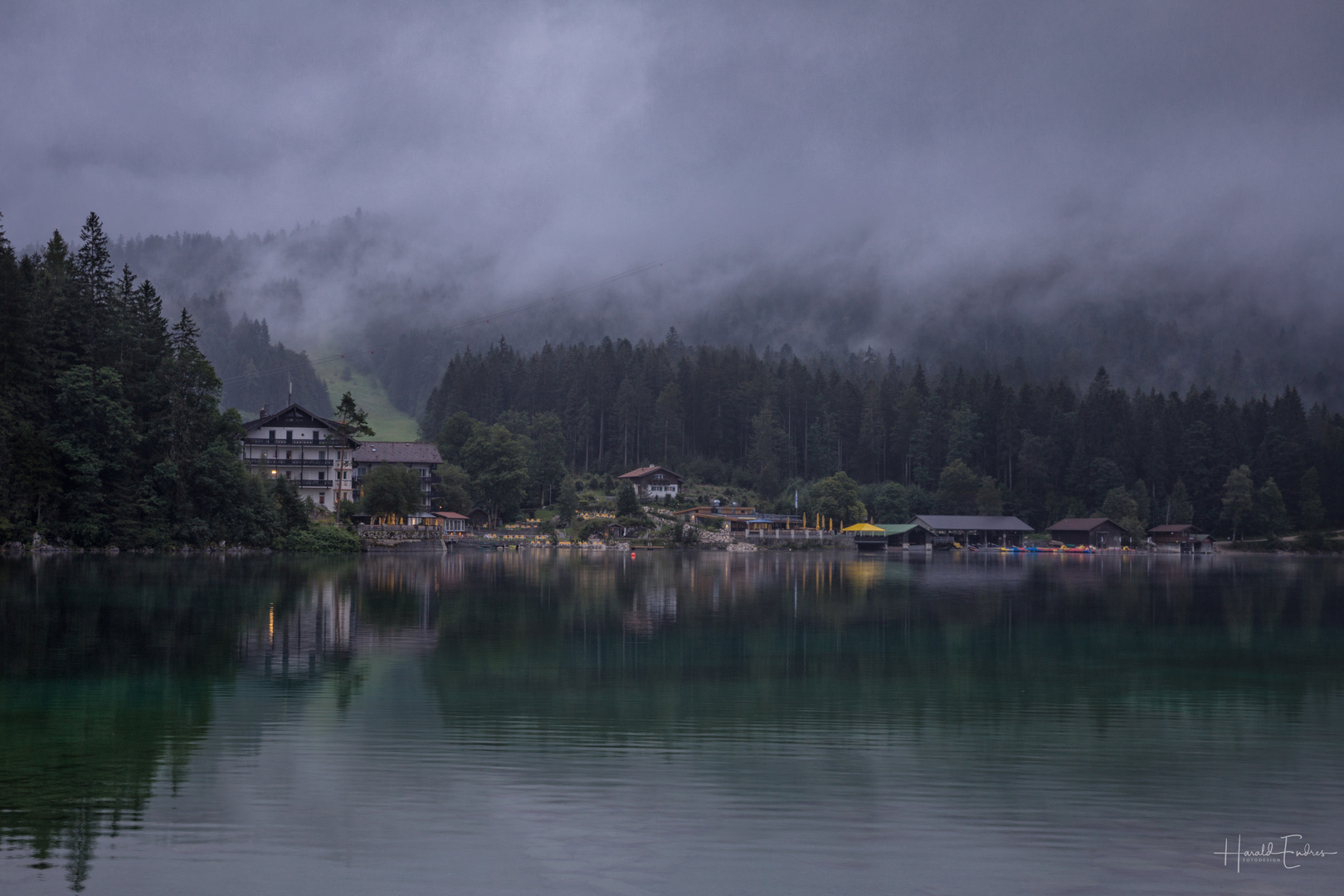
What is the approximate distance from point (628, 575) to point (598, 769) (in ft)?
167

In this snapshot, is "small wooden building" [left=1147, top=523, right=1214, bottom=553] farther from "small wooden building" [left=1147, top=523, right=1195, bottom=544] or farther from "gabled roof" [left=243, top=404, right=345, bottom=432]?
"gabled roof" [left=243, top=404, right=345, bottom=432]

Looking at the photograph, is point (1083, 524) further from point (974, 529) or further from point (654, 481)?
point (654, 481)

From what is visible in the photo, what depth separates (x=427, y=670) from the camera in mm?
24391

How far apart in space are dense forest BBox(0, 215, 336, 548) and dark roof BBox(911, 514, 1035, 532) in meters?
93.0

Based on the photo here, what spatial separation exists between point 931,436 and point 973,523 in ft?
82.5

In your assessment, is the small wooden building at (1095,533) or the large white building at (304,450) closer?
the large white building at (304,450)

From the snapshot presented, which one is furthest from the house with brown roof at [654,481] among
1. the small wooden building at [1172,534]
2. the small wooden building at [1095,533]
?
the small wooden building at [1172,534]

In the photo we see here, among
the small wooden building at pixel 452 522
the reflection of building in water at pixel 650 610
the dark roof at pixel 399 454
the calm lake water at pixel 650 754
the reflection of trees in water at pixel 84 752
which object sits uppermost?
the dark roof at pixel 399 454

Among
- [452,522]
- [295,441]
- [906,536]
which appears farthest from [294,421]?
[906,536]

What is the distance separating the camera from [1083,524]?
144m

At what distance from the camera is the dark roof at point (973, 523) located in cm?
14562

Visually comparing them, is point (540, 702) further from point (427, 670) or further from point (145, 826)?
point (145, 826)

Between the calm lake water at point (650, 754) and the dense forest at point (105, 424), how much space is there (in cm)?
3607

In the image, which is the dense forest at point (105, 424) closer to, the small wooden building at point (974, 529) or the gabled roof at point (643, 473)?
the gabled roof at point (643, 473)
